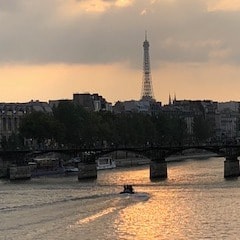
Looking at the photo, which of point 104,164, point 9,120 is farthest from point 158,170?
point 9,120

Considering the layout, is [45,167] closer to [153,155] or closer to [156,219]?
[153,155]

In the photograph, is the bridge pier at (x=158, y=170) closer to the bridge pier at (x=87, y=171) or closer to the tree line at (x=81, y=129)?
the bridge pier at (x=87, y=171)

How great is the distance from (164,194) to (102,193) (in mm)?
5088

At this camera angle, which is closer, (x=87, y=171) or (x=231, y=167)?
(x=231, y=167)

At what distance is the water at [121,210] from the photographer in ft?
166

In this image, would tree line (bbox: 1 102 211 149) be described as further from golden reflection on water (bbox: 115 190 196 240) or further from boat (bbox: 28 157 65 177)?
golden reflection on water (bbox: 115 190 196 240)

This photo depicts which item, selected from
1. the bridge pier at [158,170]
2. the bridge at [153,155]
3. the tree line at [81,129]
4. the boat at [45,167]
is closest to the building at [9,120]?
the tree line at [81,129]

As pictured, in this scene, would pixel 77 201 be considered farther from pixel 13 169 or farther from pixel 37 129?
pixel 37 129

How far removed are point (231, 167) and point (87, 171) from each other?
16.7 metres

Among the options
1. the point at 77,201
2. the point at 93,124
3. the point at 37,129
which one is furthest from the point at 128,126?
the point at 77,201

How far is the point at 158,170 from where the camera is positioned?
9444 cm

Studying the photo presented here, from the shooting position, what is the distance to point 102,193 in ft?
237

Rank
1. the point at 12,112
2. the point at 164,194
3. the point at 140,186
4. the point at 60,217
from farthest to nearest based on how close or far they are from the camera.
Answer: the point at 12,112 → the point at 140,186 → the point at 164,194 → the point at 60,217

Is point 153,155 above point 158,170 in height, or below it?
above
